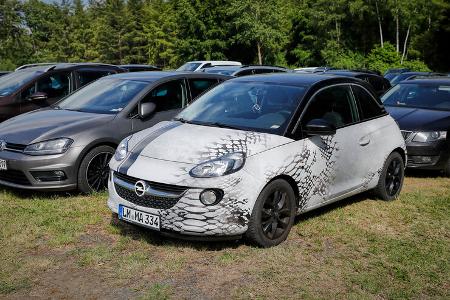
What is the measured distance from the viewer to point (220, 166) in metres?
4.92

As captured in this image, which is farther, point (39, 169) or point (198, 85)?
point (198, 85)

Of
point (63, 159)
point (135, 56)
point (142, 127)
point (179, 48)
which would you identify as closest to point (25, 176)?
point (63, 159)

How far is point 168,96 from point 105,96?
0.89 meters

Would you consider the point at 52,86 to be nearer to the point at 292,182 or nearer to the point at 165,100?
the point at 165,100

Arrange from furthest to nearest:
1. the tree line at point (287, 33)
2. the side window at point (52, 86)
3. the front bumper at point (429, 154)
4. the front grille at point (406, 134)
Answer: the tree line at point (287, 33)
the side window at point (52, 86)
the front grille at point (406, 134)
the front bumper at point (429, 154)

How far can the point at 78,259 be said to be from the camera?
197 inches

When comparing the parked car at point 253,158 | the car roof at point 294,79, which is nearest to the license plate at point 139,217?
the parked car at point 253,158

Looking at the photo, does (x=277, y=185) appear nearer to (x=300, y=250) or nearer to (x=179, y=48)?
(x=300, y=250)

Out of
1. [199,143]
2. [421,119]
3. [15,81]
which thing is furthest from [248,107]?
[15,81]

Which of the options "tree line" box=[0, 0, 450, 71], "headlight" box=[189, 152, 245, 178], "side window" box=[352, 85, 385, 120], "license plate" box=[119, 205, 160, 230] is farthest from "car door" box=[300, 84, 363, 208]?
"tree line" box=[0, 0, 450, 71]

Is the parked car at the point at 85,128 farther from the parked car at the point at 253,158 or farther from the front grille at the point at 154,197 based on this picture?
the front grille at the point at 154,197

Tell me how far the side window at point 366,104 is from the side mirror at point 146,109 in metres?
2.63

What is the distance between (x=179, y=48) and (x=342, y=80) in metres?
54.2

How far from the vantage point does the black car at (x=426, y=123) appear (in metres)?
8.54
